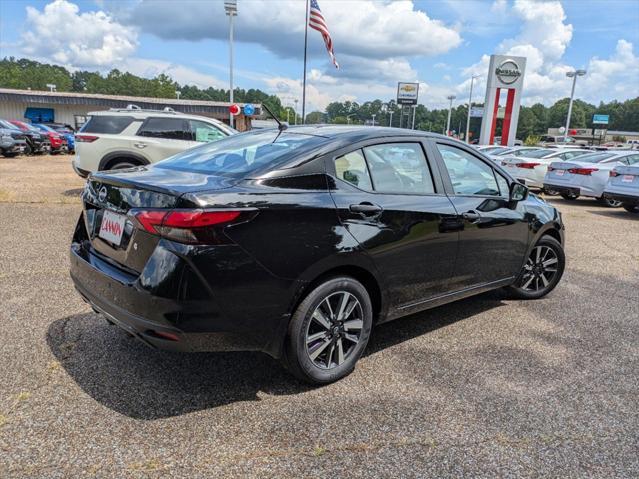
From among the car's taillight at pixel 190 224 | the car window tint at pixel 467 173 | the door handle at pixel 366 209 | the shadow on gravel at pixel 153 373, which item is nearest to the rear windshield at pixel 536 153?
the car window tint at pixel 467 173

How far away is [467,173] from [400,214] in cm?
109

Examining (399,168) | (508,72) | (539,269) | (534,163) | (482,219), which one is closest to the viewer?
(399,168)

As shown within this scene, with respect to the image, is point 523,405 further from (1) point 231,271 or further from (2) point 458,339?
(1) point 231,271

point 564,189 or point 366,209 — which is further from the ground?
point 366,209

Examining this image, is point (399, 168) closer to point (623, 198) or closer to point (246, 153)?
point (246, 153)

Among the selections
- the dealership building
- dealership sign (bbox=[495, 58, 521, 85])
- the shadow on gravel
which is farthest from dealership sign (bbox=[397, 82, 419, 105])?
the shadow on gravel

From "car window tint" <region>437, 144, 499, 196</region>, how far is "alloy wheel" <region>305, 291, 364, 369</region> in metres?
1.41

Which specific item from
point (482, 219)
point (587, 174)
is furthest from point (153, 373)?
point (587, 174)

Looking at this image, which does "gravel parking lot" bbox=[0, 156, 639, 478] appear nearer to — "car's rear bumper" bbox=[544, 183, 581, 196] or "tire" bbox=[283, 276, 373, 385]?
"tire" bbox=[283, 276, 373, 385]

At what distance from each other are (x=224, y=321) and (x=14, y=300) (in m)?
2.77

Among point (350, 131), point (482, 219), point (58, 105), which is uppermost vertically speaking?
point (58, 105)

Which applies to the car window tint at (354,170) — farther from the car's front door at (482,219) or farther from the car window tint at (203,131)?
the car window tint at (203,131)

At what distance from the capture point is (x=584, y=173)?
1327 cm

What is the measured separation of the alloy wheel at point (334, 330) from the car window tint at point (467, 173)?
4.63ft
